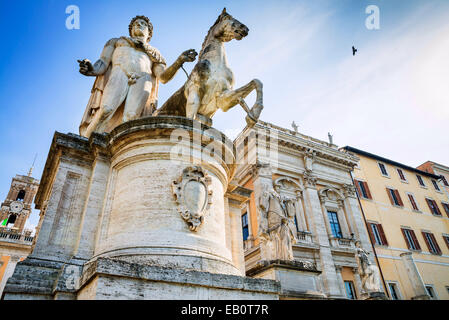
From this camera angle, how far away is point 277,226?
689cm

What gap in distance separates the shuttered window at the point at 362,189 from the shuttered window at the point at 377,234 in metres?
2.65

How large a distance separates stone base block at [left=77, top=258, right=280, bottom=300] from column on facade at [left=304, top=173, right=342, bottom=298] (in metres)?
17.2

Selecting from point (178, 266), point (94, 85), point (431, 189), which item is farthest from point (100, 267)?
point (431, 189)

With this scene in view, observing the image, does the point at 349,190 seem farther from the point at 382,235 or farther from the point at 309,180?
the point at 382,235

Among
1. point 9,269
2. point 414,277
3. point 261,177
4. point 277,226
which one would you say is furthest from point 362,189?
point 9,269

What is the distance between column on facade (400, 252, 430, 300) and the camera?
22.6m

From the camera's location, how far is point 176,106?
6207mm

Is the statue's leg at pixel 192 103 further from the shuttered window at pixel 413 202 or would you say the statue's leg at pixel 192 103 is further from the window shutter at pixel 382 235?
the shuttered window at pixel 413 202

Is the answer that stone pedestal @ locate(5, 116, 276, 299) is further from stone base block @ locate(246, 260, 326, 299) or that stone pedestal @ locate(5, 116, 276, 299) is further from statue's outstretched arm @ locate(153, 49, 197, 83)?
statue's outstretched arm @ locate(153, 49, 197, 83)

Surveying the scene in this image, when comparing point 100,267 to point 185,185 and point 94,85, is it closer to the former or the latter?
point 185,185

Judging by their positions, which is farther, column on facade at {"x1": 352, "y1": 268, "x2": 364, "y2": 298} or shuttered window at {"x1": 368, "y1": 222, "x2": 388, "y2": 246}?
shuttered window at {"x1": 368, "y1": 222, "x2": 388, "y2": 246}

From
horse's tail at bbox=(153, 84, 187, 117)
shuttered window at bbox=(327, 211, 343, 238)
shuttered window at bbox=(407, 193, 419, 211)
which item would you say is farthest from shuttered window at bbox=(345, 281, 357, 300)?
horse's tail at bbox=(153, 84, 187, 117)

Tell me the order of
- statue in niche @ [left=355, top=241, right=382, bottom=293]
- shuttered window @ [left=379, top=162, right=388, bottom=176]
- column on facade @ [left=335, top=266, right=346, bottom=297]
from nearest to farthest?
statue in niche @ [left=355, top=241, right=382, bottom=293], column on facade @ [left=335, top=266, right=346, bottom=297], shuttered window @ [left=379, top=162, right=388, bottom=176]

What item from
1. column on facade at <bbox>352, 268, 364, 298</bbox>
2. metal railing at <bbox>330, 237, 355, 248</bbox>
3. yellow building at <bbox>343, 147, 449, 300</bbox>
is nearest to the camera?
column on facade at <bbox>352, 268, 364, 298</bbox>
